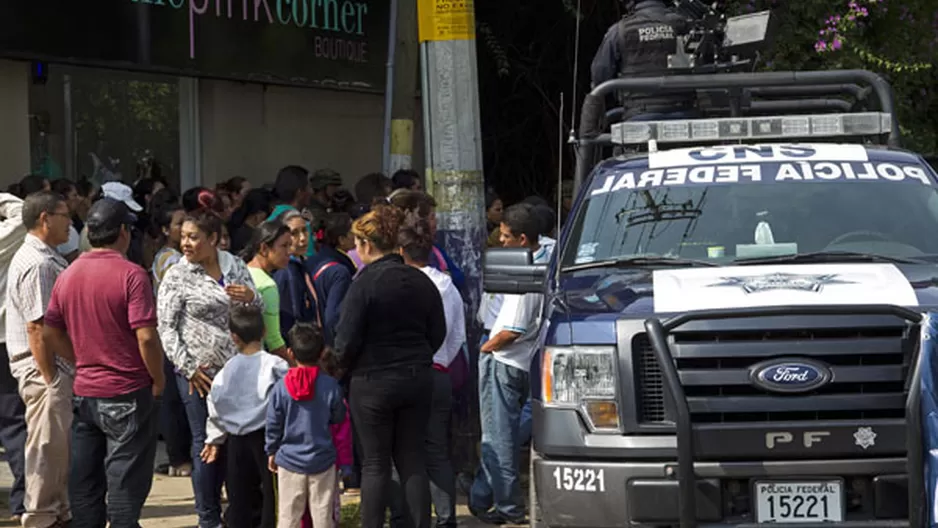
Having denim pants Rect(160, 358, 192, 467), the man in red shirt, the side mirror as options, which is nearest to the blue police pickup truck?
the side mirror

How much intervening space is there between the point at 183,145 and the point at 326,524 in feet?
28.5

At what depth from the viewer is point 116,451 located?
27.6ft

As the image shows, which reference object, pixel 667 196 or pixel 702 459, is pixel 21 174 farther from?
pixel 702 459

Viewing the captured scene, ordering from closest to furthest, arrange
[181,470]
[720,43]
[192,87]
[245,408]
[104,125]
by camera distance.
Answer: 1. [245,408]
2. [720,43]
3. [181,470]
4. [104,125]
5. [192,87]

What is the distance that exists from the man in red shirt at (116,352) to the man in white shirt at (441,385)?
1.37 m

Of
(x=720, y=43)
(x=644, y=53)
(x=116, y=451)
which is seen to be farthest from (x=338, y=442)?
(x=720, y=43)

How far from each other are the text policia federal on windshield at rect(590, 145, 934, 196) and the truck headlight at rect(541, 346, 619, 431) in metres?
1.53

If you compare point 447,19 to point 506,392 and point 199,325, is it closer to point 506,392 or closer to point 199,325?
point 506,392

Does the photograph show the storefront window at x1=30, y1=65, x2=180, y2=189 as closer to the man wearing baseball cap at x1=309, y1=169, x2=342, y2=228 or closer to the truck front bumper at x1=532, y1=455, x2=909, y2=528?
the man wearing baseball cap at x1=309, y1=169, x2=342, y2=228

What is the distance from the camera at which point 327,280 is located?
9.97 m

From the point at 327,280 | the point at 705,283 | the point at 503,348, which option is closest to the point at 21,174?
the point at 327,280

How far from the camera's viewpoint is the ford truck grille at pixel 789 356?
21.0 ft

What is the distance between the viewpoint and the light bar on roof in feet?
27.1

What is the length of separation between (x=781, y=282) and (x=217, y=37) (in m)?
9.88
